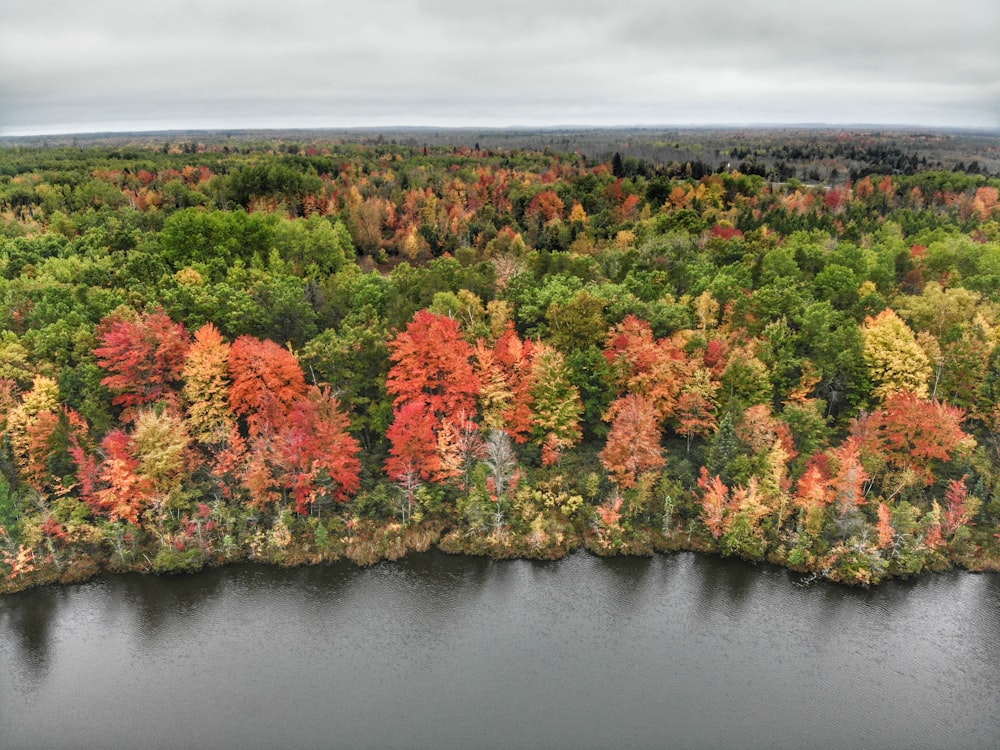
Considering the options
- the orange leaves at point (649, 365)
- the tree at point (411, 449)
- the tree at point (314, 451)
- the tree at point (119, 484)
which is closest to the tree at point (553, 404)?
the orange leaves at point (649, 365)

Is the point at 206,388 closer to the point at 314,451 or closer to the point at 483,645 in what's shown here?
the point at 314,451

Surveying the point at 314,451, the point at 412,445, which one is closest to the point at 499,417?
the point at 412,445

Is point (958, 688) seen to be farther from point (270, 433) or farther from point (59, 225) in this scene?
point (59, 225)

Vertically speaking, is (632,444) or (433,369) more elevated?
(433,369)

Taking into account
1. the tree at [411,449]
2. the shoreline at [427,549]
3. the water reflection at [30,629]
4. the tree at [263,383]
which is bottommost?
the water reflection at [30,629]

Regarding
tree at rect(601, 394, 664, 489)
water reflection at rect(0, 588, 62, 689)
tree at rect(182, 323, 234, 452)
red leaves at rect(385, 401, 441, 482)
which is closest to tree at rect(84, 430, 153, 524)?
tree at rect(182, 323, 234, 452)

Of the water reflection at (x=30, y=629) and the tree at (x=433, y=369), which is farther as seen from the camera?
the tree at (x=433, y=369)

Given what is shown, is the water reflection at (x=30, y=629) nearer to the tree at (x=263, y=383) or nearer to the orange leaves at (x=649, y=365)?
the tree at (x=263, y=383)
